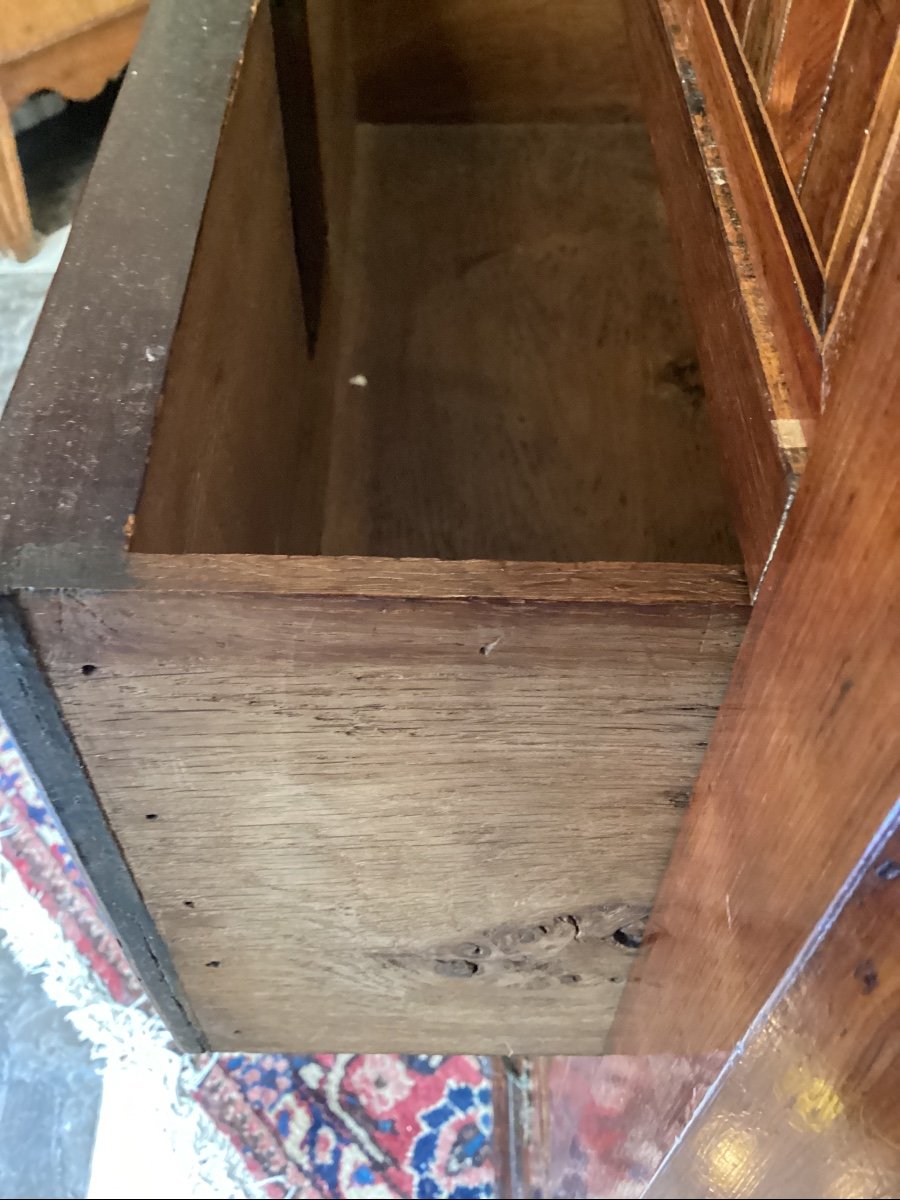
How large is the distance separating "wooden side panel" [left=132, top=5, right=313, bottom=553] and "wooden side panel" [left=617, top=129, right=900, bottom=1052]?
0.22 m

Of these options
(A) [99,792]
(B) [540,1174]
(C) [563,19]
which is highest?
(C) [563,19]

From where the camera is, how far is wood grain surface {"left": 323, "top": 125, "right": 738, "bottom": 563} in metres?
0.80

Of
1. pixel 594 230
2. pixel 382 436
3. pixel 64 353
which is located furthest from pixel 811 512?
pixel 594 230

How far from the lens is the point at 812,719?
31 centimetres

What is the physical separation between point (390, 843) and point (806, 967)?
188 mm

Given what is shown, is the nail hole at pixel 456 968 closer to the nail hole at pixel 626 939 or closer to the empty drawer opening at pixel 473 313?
the nail hole at pixel 626 939

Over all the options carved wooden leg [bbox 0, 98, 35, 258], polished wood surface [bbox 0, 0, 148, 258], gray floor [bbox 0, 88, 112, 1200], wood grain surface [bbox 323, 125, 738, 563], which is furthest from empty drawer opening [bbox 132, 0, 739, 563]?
polished wood surface [bbox 0, 0, 148, 258]

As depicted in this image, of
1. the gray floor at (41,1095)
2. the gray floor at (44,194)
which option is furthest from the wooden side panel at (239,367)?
the gray floor at (41,1095)

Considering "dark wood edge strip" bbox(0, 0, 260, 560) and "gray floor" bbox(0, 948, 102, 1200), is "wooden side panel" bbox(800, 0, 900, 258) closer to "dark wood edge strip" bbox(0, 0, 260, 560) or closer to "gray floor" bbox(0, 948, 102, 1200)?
"dark wood edge strip" bbox(0, 0, 260, 560)

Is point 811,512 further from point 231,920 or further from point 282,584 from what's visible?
point 231,920

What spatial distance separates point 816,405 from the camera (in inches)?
11.6

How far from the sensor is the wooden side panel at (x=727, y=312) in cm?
32

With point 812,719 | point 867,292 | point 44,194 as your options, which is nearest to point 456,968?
point 812,719

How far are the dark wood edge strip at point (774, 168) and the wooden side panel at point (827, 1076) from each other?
16cm
